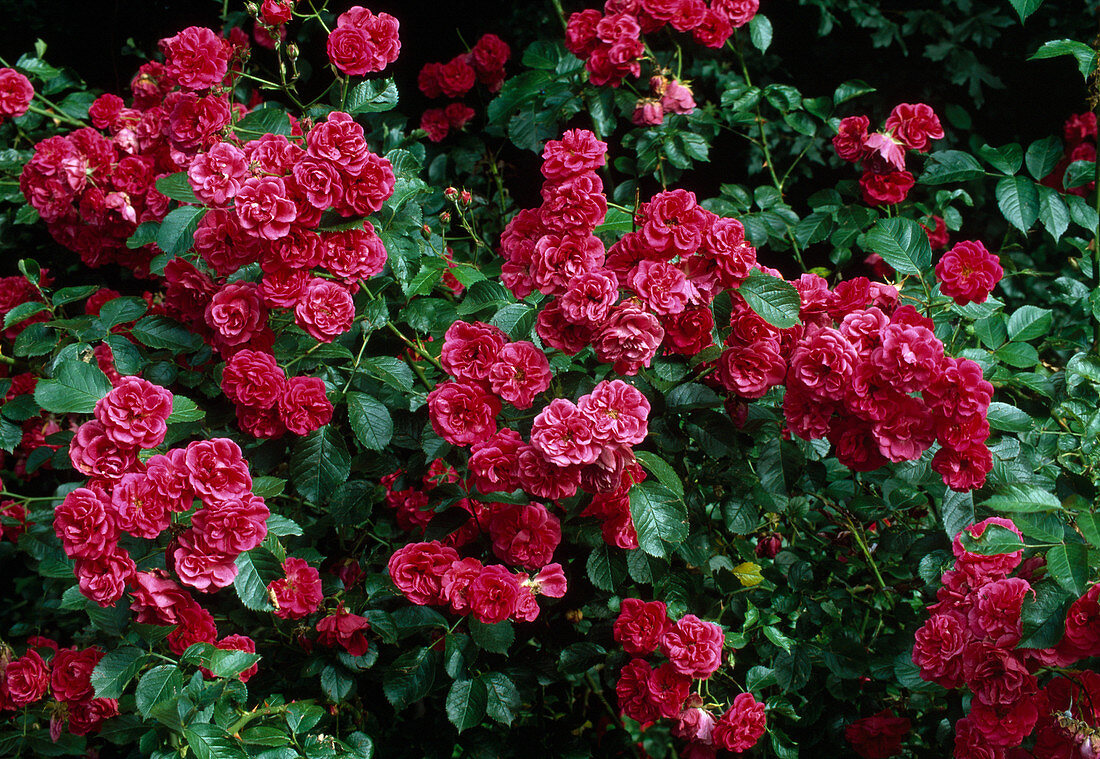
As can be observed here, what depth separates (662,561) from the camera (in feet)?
4.78

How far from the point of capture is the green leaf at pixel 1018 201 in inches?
70.5

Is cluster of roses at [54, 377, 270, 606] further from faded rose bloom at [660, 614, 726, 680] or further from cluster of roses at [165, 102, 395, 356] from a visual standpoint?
faded rose bloom at [660, 614, 726, 680]

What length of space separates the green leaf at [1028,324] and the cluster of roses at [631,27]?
3.13ft

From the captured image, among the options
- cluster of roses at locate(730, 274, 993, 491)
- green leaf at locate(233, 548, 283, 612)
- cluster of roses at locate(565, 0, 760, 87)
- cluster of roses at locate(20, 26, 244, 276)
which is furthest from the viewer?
cluster of roses at locate(20, 26, 244, 276)

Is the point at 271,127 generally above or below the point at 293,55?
below

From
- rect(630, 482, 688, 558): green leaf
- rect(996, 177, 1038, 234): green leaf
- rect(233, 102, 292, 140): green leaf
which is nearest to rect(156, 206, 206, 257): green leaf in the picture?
rect(233, 102, 292, 140): green leaf

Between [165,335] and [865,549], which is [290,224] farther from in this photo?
[865,549]

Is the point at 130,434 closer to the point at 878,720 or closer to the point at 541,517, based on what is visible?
the point at 541,517

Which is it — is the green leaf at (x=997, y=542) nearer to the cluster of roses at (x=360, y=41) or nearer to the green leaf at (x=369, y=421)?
the green leaf at (x=369, y=421)

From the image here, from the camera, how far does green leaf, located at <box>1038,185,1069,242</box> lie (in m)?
1.77

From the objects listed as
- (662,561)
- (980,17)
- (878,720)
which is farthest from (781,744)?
(980,17)

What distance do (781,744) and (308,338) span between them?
114cm

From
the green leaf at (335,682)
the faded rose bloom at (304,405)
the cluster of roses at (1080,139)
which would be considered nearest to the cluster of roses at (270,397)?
the faded rose bloom at (304,405)

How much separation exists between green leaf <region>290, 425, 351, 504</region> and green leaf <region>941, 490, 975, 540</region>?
101 centimetres
